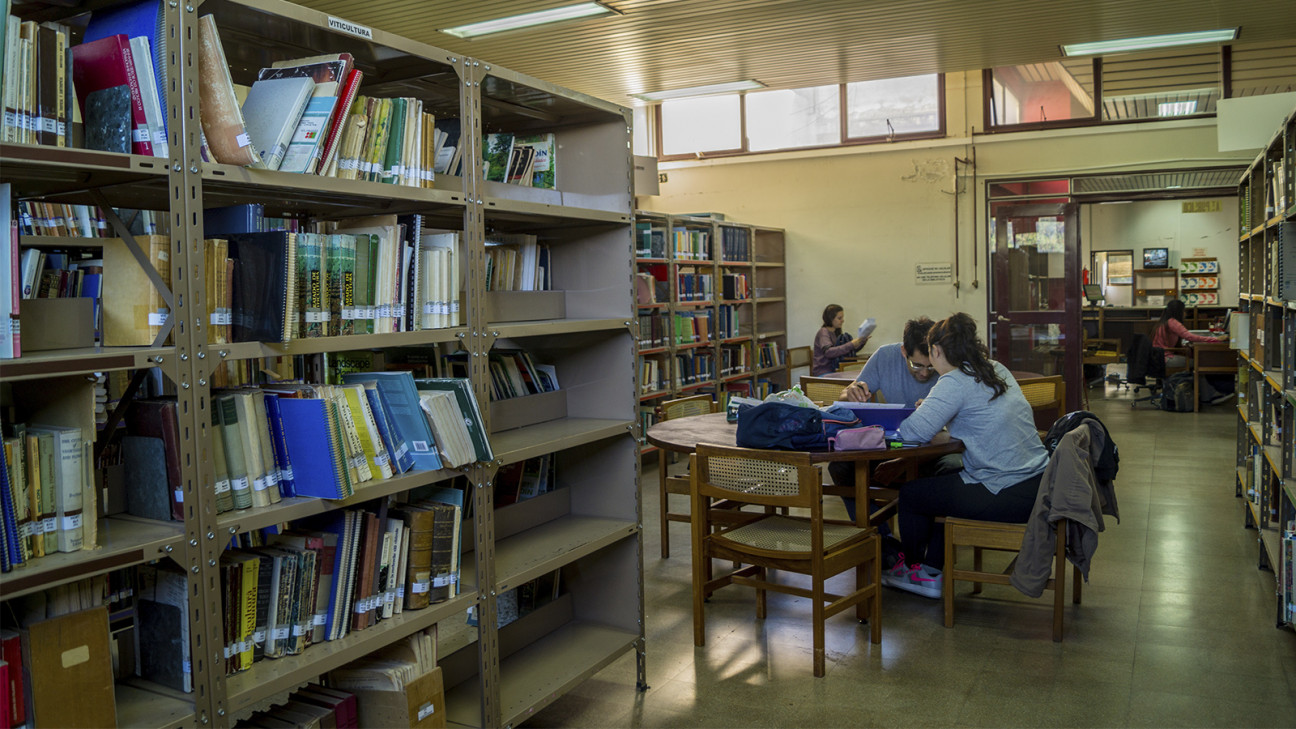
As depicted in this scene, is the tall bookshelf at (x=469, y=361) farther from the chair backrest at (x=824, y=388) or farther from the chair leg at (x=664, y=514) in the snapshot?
the chair backrest at (x=824, y=388)

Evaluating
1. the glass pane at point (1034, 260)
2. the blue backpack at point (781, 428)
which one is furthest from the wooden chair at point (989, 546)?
the glass pane at point (1034, 260)

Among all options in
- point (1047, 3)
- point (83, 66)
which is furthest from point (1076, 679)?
point (1047, 3)

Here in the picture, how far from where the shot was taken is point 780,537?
3625mm

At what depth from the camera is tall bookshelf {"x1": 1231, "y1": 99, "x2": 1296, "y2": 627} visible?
12.6ft

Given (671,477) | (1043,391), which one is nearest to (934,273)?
(1043,391)

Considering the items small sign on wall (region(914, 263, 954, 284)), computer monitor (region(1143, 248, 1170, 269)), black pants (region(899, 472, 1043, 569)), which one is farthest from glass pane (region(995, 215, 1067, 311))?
computer monitor (region(1143, 248, 1170, 269))

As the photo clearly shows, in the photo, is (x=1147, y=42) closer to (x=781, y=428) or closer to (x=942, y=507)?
(x=942, y=507)

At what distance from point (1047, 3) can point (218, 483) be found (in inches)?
233

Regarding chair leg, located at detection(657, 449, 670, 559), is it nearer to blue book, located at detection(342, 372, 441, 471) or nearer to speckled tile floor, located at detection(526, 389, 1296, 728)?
speckled tile floor, located at detection(526, 389, 1296, 728)

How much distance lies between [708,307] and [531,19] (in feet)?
11.4

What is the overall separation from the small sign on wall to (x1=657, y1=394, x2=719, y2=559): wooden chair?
4856mm

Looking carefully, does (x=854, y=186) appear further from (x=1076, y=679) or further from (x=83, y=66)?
(x=83, y=66)

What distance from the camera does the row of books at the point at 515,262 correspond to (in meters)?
3.15

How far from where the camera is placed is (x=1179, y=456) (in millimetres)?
7609
